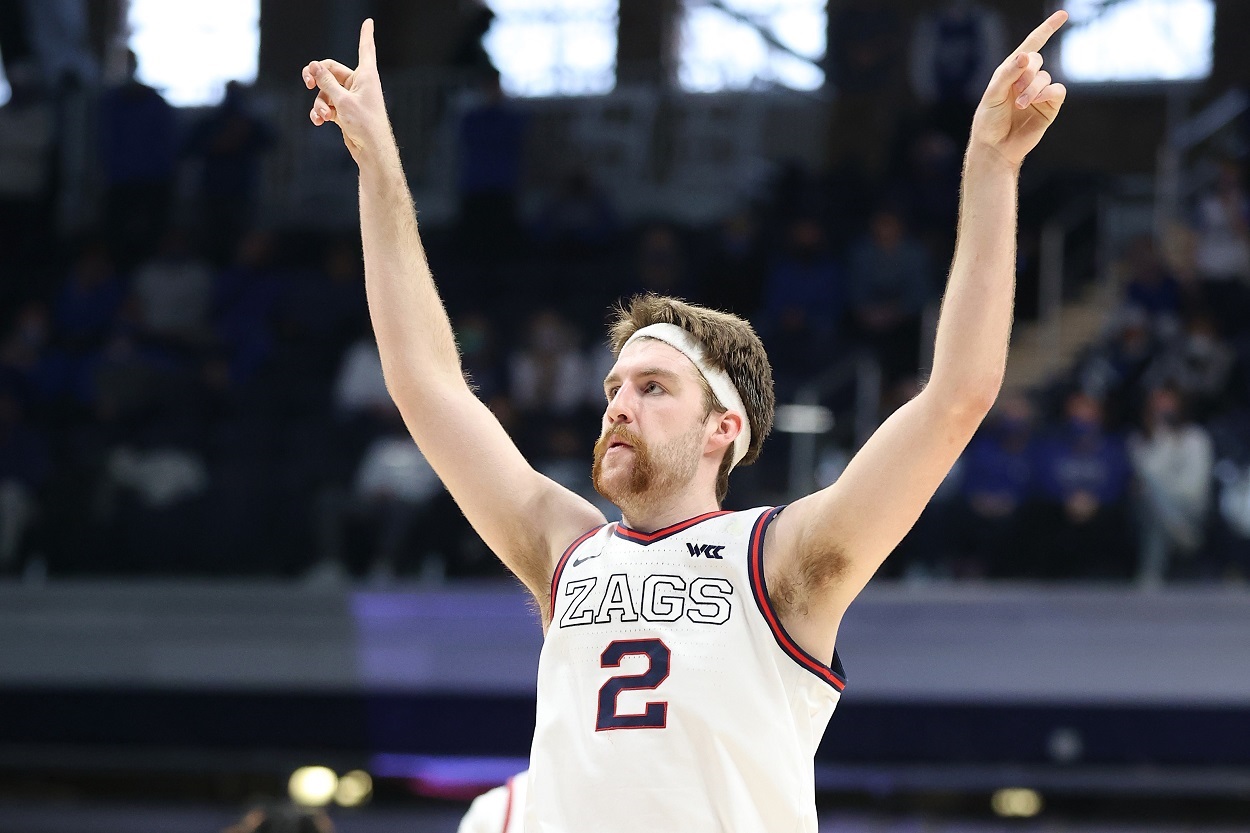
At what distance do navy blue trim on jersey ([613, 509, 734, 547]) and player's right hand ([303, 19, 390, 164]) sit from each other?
3.41ft

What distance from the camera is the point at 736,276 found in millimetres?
12711

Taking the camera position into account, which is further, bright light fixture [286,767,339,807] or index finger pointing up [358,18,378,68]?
bright light fixture [286,767,339,807]

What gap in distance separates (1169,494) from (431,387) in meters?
6.87

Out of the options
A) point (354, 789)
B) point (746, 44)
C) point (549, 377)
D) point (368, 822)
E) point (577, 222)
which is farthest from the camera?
point (746, 44)

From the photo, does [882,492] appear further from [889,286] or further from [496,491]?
[889,286]

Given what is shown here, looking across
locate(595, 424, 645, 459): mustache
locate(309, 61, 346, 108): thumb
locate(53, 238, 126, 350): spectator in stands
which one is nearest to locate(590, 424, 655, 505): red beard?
locate(595, 424, 645, 459): mustache

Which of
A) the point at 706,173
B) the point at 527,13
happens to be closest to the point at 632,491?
the point at 706,173

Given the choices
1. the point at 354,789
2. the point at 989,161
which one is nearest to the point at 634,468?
the point at 989,161

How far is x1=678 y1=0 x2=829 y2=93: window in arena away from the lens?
58.0 ft

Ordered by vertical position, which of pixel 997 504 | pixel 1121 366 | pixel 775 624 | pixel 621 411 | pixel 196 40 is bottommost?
pixel 997 504

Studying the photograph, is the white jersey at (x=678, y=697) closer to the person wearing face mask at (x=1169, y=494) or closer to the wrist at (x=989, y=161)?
the wrist at (x=989, y=161)

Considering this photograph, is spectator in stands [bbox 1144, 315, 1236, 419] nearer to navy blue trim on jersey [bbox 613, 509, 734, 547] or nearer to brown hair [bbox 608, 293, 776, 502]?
brown hair [bbox 608, 293, 776, 502]

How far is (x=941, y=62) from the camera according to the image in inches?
560

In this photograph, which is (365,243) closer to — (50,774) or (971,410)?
(971,410)
